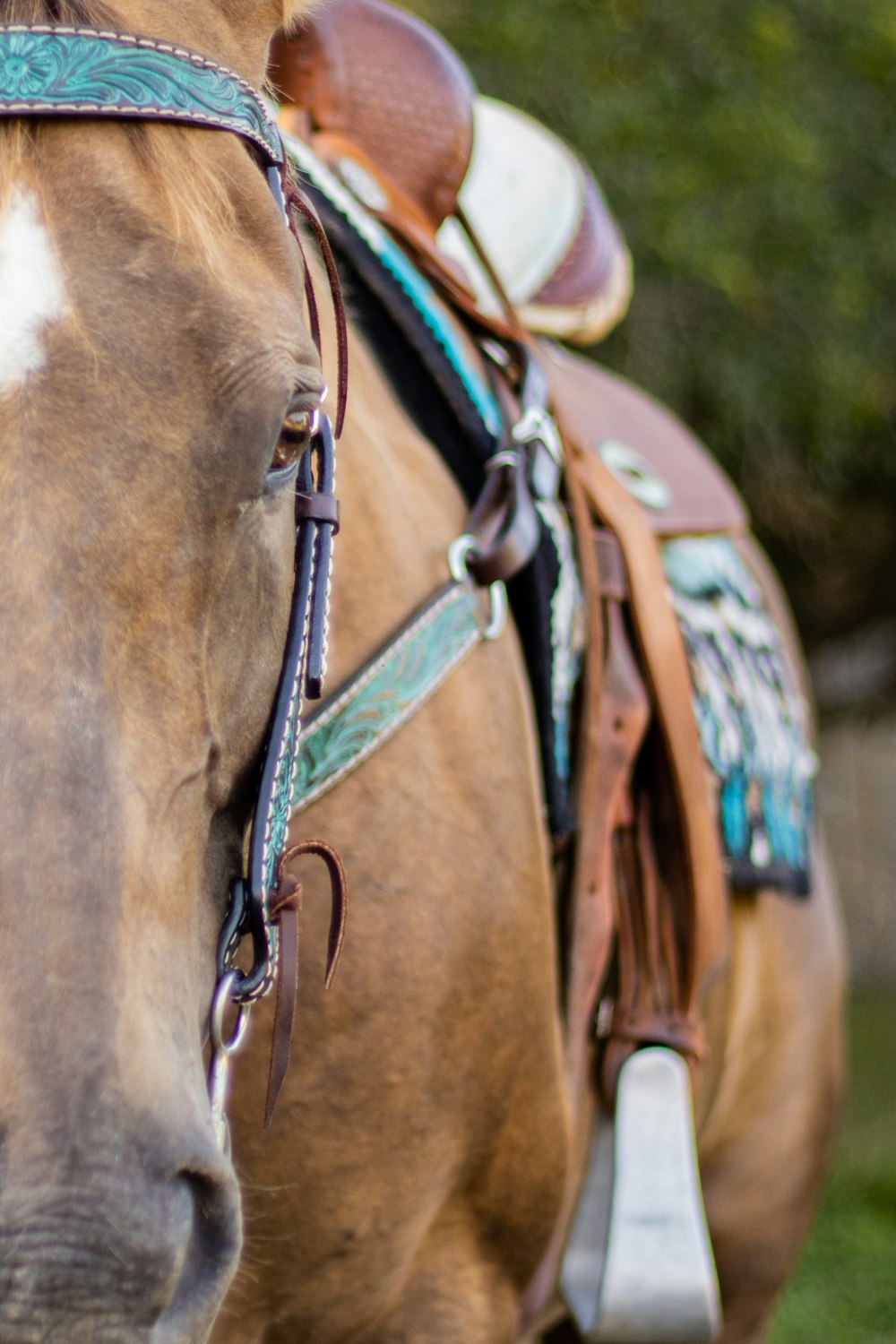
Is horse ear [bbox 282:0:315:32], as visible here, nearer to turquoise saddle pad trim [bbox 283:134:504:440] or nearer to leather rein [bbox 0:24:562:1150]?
leather rein [bbox 0:24:562:1150]

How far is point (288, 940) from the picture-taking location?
1.29 meters

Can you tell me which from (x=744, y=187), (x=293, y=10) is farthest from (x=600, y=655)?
A: (x=744, y=187)

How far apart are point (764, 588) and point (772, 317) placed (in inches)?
123

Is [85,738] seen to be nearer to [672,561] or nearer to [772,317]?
[672,561]

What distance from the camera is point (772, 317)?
5.83 metres

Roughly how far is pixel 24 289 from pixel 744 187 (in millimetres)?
4887

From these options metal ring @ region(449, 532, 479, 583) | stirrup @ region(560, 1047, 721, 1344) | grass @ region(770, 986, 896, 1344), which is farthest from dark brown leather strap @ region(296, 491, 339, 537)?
grass @ region(770, 986, 896, 1344)

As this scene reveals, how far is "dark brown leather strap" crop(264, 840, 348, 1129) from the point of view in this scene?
4.18ft

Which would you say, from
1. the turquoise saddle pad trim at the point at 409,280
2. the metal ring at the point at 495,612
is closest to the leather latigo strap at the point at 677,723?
the turquoise saddle pad trim at the point at 409,280

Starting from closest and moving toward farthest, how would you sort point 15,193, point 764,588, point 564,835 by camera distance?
point 15,193 < point 564,835 < point 764,588

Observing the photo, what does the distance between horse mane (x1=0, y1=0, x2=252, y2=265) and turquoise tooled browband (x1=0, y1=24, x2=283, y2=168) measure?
0.01 metres

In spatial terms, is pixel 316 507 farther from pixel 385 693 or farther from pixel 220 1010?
pixel 220 1010

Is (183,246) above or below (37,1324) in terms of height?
above

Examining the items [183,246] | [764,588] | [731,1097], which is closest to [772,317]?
[764,588]
